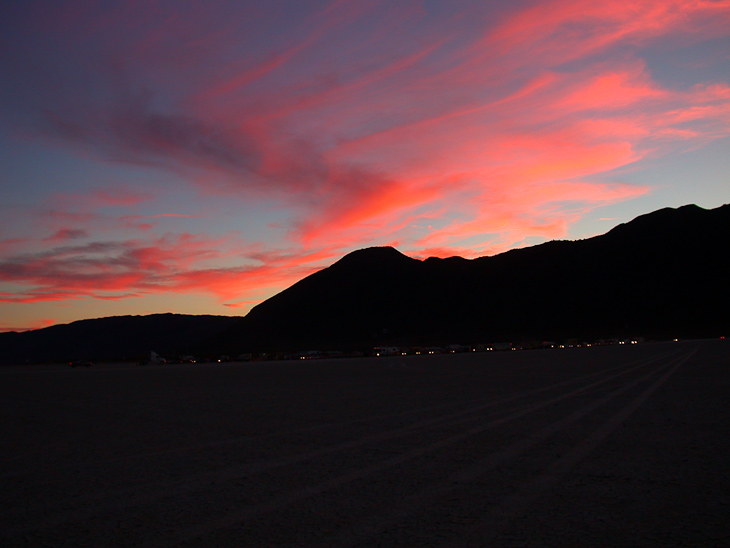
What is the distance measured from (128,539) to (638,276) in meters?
216

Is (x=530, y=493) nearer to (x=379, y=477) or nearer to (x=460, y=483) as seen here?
(x=460, y=483)

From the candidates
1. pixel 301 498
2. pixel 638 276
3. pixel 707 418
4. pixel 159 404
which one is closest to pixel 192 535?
pixel 301 498

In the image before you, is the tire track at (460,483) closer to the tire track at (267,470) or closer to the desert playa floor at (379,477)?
the desert playa floor at (379,477)

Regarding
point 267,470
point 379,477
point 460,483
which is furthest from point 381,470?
point 267,470

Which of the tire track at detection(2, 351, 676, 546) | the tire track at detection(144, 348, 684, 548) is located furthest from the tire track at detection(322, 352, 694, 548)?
the tire track at detection(2, 351, 676, 546)

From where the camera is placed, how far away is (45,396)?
24734 mm

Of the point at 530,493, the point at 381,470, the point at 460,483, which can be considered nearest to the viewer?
the point at 530,493

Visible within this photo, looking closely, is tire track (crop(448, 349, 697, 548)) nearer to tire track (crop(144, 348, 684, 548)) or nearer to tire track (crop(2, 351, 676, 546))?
tire track (crop(144, 348, 684, 548))

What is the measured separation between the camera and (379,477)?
7.81 metres

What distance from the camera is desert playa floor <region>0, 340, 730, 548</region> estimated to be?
5.69m

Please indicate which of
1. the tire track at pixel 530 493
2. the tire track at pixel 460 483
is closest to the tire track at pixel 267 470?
the tire track at pixel 460 483

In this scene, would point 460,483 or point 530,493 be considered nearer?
point 530,493

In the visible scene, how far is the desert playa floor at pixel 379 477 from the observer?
569cm

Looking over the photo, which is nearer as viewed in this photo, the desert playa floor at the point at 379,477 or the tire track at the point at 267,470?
the desert playa floor at the point at 379,477
